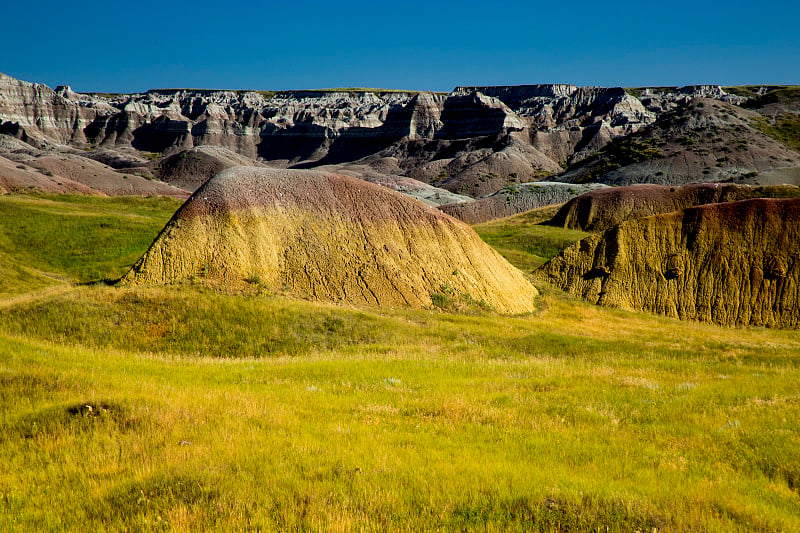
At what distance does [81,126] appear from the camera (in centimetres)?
19075

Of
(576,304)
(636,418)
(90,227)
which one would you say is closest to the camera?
(636,418)

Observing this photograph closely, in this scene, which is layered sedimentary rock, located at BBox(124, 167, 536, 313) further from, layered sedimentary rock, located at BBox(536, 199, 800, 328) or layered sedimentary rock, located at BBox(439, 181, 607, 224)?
layered sedimentary rock, located at BBox(439, 181, 607, 224)

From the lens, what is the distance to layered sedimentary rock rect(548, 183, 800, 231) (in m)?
65.7

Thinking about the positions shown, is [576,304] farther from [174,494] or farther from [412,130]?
[412,130]

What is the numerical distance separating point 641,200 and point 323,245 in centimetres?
5634

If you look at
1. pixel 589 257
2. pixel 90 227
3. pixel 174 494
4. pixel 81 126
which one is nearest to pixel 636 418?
pixel 174 494

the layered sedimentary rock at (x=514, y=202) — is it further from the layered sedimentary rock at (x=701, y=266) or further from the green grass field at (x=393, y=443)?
the green grass field at (x=393, y=443)

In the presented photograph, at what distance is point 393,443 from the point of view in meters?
7.40

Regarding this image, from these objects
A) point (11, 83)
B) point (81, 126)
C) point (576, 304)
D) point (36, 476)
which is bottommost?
point (576, 304)

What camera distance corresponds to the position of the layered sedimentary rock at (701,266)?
34375 mm

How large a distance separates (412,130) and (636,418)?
194m

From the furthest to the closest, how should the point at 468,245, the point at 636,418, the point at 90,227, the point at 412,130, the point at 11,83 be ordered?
the point at 412,130
the point at 11,83
the point at 90,227
the point at 468,245
the point at 636,418

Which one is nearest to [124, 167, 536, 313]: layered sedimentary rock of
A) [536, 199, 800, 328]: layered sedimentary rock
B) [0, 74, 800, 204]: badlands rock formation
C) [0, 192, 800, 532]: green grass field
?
[0, 192, 800, 532]: green grass field

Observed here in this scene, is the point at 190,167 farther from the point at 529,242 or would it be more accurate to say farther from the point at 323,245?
the point at 323,245
